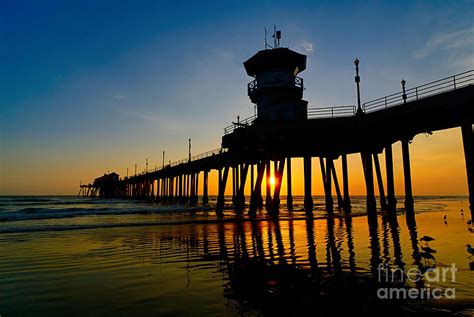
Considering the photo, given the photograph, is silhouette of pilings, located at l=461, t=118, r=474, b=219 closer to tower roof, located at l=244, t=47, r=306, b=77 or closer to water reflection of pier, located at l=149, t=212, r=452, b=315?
water reflection of pier, located at l=149, t=212, r=452, b=315

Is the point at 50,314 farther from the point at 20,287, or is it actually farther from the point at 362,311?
the point at 362,311

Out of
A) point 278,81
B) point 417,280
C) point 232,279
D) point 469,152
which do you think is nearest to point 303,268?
point 232,279

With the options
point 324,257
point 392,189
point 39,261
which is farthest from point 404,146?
point 39,261

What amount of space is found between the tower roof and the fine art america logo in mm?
24880

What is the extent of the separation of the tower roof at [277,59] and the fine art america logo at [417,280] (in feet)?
81.6

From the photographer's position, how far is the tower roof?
29.4 meters

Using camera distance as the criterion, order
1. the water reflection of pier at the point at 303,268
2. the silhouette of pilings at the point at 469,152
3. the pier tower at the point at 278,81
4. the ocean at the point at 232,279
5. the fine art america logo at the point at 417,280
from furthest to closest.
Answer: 1. the pier tower at the point at 278,81
2. the silhouette of pilings at the point at 469,152
3. the fine art america logo at the point at 417,280
4. the water reflection of pier at the point at 303,268
5. the ocean at the point at 232,279

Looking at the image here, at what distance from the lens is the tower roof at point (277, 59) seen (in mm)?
29362

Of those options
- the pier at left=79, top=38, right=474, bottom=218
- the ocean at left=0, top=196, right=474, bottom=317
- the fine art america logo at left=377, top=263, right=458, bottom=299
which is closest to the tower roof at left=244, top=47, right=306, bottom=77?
the pier at left=79, top=38, right=474, bottom=218

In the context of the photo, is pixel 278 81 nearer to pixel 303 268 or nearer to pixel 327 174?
pixel 327 174

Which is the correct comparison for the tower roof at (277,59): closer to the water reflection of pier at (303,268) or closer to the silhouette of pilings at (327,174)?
the silhouette of pilings at (327,174)

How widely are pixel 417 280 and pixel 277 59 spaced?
26.1 metres

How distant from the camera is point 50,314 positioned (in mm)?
5059

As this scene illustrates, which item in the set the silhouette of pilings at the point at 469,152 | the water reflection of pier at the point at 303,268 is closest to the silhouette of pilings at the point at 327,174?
the silhouette of pilings at the point at 469,152
